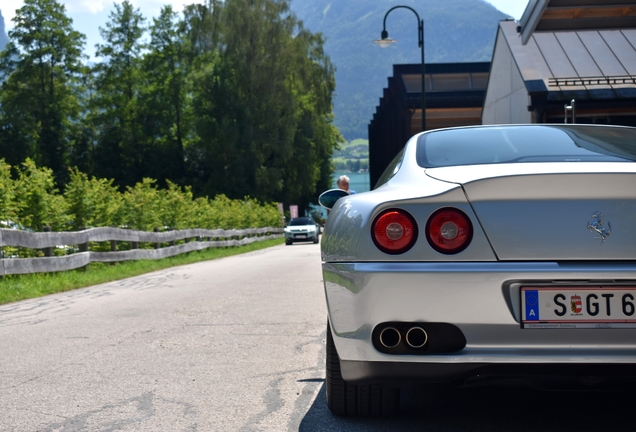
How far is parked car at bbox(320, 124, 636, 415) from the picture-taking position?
10.8 feet

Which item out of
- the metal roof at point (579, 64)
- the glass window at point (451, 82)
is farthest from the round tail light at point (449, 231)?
the glass window at point (451, 82)

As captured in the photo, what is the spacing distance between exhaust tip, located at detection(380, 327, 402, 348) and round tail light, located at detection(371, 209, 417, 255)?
1.07 feet

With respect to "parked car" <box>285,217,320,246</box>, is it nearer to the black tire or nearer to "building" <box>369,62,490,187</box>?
"building" <box>369,62,490,187</box>

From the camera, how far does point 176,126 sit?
67.5 m

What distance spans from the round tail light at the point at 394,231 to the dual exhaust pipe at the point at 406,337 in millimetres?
325

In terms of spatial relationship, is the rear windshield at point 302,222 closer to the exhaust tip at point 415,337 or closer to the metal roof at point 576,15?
the metal roof at point 576,15

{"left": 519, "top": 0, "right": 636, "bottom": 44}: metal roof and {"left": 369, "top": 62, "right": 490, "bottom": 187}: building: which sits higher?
{"left": 369, "top": 62, "right": 490, "bottom": 187}: building

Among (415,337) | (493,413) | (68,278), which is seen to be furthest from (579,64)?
(415,337)

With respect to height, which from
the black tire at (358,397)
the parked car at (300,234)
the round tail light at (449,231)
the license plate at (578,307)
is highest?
the round tail light at (449,231)

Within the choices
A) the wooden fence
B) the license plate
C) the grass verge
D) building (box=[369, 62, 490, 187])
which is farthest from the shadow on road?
building (box=[369, 62, 490, 187])

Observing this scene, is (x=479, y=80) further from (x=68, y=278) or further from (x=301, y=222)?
(x=68, y=278)

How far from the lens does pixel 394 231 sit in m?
3.48

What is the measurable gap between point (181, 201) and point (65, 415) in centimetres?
2059

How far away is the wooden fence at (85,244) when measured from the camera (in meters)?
11.7
